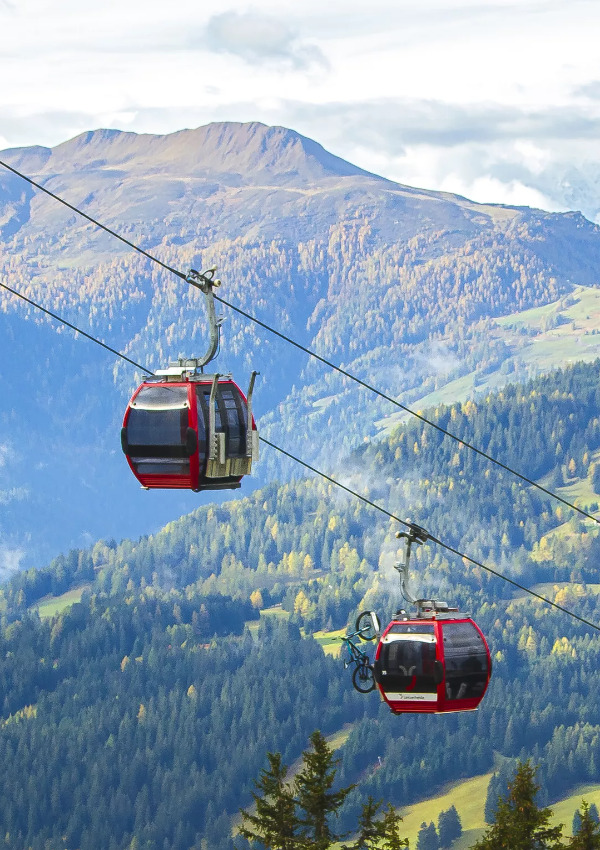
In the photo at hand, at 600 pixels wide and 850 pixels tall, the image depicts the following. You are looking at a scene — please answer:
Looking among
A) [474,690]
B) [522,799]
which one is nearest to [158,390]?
[474,690]

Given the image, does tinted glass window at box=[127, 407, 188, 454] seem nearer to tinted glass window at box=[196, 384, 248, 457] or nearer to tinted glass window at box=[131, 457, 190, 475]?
tinted glass window at box=[131, 457, 190, 475]

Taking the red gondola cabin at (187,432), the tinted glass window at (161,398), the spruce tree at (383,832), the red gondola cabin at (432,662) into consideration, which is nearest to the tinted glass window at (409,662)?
the red gondola cabin at (432,662)

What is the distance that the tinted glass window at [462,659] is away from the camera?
55.0m

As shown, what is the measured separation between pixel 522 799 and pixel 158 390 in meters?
47.1

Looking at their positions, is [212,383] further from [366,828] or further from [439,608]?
[366,828]

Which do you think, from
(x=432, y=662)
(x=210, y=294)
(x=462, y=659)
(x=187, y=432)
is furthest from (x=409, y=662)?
(x=210, y=294)

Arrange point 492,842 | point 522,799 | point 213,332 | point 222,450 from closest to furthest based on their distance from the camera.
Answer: point 213,332, point 222,450, point 492,842, point 522,799

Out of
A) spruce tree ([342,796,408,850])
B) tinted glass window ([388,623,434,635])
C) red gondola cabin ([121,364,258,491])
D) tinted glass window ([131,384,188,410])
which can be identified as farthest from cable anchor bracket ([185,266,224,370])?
spruce tree ([342,796,408,850])

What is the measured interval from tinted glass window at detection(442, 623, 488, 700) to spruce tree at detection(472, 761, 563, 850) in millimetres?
29433

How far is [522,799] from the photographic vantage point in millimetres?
92500

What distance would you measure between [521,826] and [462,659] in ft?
111

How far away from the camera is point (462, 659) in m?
55.1

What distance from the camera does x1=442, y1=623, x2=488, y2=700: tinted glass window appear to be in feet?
180

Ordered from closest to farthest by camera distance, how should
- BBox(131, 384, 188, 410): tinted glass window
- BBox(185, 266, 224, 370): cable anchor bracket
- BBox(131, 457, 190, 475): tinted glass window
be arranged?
BBox(185, 266, 224, 370): cable anchor bracket → BBox(131, 384, 188, 410): tinted glass window → BBox(131, 457, 190, 475): tinted glass window
